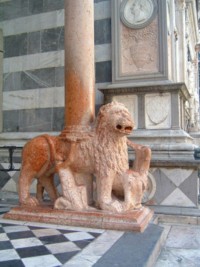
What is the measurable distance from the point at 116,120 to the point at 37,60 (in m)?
3.05

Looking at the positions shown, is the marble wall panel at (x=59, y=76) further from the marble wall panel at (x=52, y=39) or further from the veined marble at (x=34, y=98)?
the marble wall panel at (x=52, y=39)

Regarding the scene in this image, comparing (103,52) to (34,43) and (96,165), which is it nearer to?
(34,43)

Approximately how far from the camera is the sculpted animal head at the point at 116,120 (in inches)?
131

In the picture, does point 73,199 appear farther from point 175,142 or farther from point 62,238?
point 175,142

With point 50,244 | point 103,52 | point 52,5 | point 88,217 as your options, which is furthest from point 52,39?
point 50,244

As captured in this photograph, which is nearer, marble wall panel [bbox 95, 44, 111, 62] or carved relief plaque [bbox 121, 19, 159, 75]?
carved relief plaque [bbox 121, 19, 159, 75]

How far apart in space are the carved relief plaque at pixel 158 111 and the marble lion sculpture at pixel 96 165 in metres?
1.30

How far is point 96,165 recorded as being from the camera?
3486mm

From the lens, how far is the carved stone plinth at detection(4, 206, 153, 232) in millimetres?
3213

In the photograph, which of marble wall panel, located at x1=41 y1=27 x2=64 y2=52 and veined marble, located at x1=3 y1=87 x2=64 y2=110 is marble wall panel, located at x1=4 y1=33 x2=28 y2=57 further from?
veined marble, located at x1=3 y1=87 x2=64 y2=110

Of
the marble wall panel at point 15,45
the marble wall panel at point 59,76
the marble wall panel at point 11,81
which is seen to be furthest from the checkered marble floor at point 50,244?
the marble wall panel at point 15,45

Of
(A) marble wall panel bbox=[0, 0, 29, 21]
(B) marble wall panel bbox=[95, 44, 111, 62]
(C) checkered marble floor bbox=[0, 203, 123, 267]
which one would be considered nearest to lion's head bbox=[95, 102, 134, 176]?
(C) checkered marble floor bbox=[0, 203, 123, 267]

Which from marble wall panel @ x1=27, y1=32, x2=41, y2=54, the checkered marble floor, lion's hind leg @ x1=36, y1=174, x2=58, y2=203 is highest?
marble wall panel @ x1=27, y1=32, x2=41, y2=54

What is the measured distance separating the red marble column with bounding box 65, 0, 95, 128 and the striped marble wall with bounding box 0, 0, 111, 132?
4.65 ft
